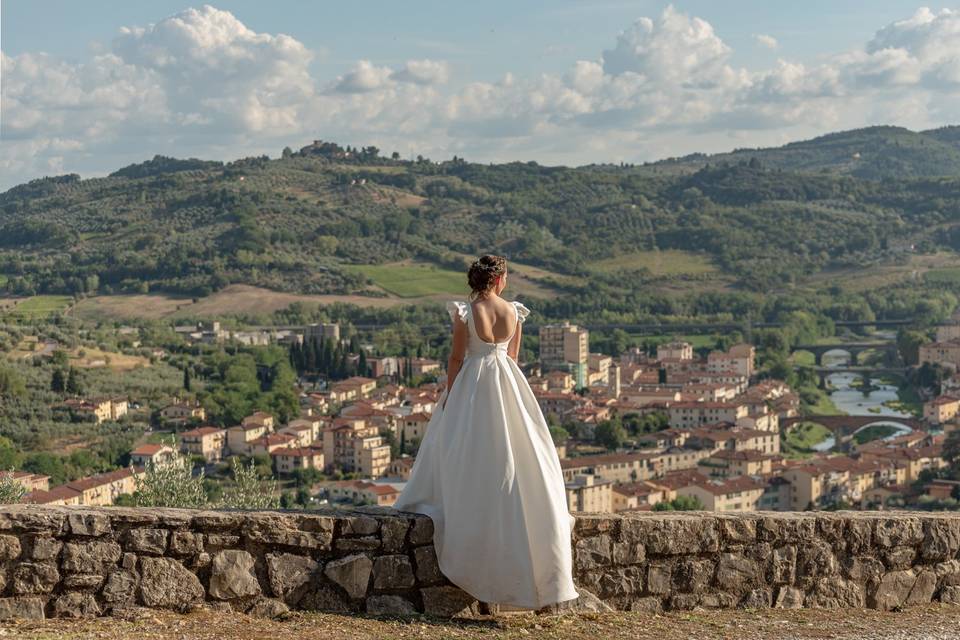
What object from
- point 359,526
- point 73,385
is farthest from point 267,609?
point 73,385

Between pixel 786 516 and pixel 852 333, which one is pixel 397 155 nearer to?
pixel 852 333

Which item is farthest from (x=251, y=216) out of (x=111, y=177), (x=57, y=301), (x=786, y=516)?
(x=786, y=516)

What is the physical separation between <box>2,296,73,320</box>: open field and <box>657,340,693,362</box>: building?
122 ft

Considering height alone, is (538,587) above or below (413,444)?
above

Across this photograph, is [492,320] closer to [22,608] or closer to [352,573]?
[352,573]

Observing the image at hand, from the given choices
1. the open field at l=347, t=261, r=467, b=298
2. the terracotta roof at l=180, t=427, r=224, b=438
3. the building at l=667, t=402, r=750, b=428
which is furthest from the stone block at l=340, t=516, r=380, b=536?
the open field at l=347, t=261, r=467, b=298

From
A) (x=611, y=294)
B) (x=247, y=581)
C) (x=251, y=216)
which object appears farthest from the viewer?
(x=251, y=216)

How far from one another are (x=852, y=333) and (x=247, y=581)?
9062cm

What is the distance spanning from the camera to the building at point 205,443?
49047mm

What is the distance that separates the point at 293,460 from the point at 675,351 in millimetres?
40208

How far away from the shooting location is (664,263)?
119 metres

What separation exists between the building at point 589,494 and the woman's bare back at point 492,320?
114ft

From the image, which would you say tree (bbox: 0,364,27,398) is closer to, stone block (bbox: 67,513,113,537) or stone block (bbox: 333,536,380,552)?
stone block (bbox: 67,513,113,537)

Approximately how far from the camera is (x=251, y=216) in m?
121
